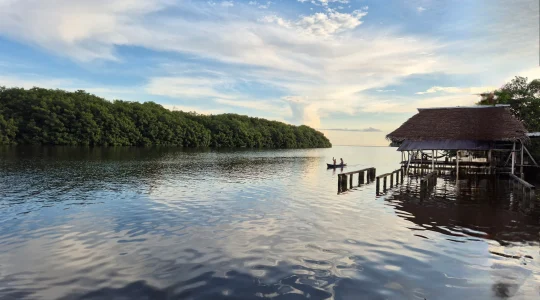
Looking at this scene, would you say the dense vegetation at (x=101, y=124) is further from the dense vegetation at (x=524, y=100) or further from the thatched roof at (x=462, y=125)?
the dense vegetation at (x=524, y=100)

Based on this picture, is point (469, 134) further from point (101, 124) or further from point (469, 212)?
point (101, 124)

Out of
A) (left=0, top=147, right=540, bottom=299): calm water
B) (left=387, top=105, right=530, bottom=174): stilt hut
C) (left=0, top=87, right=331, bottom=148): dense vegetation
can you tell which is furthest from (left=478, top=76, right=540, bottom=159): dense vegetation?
(left=0, top=87, right=331, bottom=148): dense vegetation

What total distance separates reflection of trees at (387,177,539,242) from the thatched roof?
494 cm

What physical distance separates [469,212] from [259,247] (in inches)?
462

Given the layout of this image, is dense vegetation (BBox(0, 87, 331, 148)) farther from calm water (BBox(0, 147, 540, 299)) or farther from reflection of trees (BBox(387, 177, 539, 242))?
reflection of trees (BBox(387, 177, 539, 242))

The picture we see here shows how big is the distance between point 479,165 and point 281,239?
2782 cm

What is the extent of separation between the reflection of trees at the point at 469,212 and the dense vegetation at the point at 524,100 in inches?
489

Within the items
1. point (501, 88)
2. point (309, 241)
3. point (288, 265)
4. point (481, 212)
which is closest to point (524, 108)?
point (501, 88)

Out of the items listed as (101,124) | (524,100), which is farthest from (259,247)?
(101,124)

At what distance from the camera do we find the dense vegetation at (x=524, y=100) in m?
33.1

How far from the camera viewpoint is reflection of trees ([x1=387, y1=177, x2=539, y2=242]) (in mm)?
12914

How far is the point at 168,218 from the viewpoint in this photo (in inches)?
570

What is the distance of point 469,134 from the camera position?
29.4m

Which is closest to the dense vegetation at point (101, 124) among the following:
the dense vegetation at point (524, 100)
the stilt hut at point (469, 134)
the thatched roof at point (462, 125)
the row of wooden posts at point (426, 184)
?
the thatched roof at point (462, 125)
